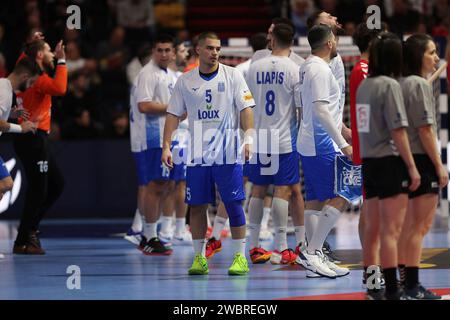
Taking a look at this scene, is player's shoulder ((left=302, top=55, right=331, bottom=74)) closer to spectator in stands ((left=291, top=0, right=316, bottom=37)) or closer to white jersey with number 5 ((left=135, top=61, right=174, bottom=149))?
white jersey with number 5 ((left=135, top=61, right=174, bottom=149))

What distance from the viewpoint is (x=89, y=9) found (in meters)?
20.5

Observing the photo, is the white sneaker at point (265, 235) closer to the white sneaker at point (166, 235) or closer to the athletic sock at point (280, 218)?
the white sneaker at point (166, 235)

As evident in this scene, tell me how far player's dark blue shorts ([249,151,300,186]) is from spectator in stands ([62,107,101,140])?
6.31 meters

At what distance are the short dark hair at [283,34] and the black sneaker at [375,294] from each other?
3727mm

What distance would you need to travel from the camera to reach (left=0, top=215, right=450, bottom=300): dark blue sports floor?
9297mm

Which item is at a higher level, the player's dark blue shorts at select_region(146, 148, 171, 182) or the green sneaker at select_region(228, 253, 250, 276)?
the player's dark blue shorts at select_region(146, 148, 171, 182)

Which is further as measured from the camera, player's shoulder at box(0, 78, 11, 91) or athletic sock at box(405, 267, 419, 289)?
player's shoulder at box(0, 78, 11, 91)

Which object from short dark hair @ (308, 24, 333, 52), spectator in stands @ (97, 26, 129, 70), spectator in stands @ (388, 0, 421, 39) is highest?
spectator in stands @ (388, 0, 421, 39)

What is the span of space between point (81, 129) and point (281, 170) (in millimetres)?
6661

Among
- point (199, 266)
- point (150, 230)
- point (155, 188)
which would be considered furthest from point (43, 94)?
point (199, 266)

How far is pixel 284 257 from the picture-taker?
37.6 feet

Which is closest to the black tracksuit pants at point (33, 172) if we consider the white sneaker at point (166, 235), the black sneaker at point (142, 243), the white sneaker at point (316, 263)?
the black sneaker at point (142, 243)

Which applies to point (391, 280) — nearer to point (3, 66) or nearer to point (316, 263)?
point (316, 263)

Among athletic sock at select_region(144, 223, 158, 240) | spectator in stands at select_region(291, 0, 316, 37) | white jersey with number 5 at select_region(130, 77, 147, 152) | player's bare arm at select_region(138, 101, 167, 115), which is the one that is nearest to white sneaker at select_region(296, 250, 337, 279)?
athletic sock at select_region(144, 223, 158, 240)
